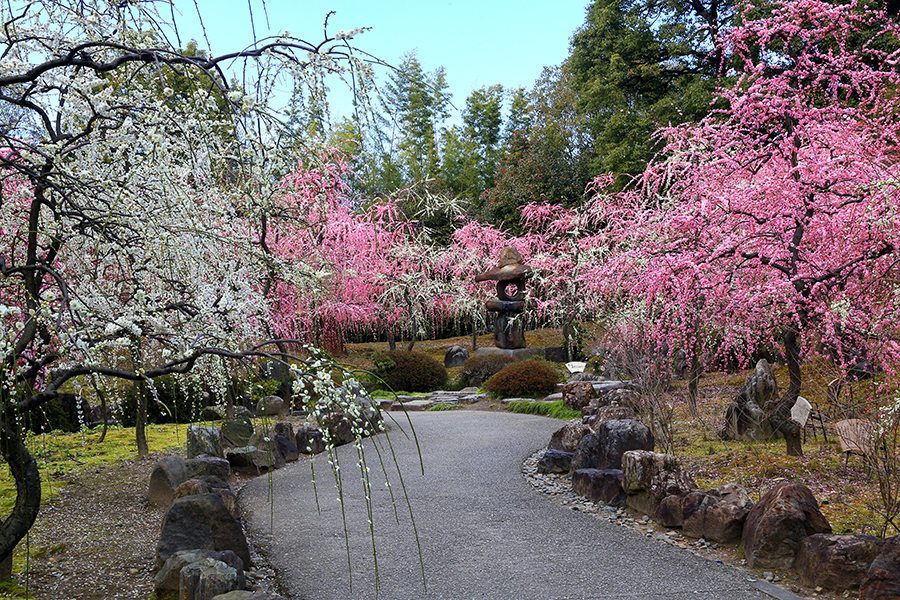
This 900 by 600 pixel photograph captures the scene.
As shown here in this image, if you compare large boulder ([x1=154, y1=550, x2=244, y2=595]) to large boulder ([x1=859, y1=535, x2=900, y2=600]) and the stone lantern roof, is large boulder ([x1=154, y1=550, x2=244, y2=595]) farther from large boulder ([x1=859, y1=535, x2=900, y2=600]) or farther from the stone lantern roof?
the stone lantern roof

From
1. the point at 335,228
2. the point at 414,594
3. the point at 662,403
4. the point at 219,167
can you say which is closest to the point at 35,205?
the point at 219,167

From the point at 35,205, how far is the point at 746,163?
20.2ft

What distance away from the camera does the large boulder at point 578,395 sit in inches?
421

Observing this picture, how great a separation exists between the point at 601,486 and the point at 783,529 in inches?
71.6

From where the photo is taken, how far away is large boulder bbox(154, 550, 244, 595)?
11.5 ft

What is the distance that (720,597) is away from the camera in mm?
3551

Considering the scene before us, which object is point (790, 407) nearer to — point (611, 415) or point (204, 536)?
point (611, 415)

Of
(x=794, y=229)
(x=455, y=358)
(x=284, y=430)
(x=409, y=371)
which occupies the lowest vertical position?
(x=284, y=430)

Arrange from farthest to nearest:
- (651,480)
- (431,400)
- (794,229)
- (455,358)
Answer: (455,358)
(431,400)
(794,229)
(651,480)

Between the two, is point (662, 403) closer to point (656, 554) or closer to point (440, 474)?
point (440, 474)

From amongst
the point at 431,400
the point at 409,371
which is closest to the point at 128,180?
the point at 431,400

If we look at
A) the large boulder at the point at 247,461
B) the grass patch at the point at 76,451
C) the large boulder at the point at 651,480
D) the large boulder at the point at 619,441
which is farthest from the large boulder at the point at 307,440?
the large boulder at the point at 651,480

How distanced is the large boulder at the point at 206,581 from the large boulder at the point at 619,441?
3.93 metres

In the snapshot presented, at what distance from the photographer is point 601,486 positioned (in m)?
5.58
